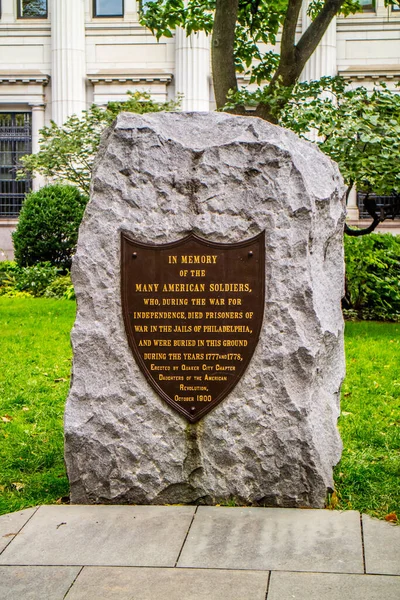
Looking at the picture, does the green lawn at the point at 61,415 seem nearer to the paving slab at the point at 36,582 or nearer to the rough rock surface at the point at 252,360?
the rough rock surface at the point at 252,360

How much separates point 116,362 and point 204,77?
62.7ft

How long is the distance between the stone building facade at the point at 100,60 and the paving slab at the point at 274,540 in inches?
729

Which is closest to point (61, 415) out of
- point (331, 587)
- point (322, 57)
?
point (331, 587)

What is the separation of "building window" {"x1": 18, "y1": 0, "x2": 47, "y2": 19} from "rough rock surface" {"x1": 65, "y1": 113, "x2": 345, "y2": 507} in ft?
67.8

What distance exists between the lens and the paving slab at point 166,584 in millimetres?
3988

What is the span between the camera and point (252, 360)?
5141 mm

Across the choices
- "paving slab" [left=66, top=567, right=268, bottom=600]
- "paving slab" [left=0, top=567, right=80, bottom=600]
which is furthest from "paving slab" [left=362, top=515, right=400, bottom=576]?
"paving slab" [left=0, top=567, right=80, bottom=600]

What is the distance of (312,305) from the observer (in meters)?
5.07

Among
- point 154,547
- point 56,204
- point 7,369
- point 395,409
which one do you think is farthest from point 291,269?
point 56,204

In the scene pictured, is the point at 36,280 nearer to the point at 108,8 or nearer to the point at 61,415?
the point at 61,415

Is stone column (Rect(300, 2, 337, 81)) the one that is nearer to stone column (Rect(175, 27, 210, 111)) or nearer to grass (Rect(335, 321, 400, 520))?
stone column (Rect(175, 27, 210, 111))

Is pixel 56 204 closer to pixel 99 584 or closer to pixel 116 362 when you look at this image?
pixel 116 362

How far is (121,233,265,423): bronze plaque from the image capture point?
518 cm

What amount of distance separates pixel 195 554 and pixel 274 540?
460 millimetres
